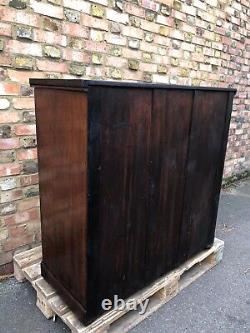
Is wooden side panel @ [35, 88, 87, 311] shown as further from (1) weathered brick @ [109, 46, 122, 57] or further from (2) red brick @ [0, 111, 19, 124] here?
(1) weathered brick @ [109, 46, 122, 57]

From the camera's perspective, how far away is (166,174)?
1.85m

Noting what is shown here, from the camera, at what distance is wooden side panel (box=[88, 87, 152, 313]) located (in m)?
1.41

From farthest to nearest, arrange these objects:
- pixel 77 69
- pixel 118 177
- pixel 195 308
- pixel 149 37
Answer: pixel 149 37 < pixel 77 69 < pixel 195 308 < pixel 118 177

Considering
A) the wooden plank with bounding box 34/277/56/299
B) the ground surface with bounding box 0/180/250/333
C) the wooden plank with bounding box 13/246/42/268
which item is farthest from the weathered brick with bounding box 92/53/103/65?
the ground surface with bounding box 0/180/250/333

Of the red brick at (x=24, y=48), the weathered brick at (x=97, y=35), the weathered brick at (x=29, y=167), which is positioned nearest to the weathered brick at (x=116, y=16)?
the weathered brick at (x=97, y=35)

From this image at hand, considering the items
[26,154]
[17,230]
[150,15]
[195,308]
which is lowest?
[195,308]

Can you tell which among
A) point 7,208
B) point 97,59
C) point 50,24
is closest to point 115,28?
point 97,59

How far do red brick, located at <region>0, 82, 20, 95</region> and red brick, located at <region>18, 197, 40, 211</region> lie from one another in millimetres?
825

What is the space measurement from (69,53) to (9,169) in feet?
3.34

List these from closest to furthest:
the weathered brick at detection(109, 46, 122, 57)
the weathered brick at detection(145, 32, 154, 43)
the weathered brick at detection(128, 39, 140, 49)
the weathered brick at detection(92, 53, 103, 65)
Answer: the weathered brick at detection(92, 53, 103, 65), the weathered brick at detection(109, 46, 122, 57), the weathered brick at detection(128, 39, 140, 49), the weathered brick at detection(145, 32, 154, 43)

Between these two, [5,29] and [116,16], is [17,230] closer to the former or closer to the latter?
[5,29]

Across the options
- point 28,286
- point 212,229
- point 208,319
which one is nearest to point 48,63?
point 28,286

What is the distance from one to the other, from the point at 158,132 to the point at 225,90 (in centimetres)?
73

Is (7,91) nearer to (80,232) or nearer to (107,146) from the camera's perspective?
(107,146)
